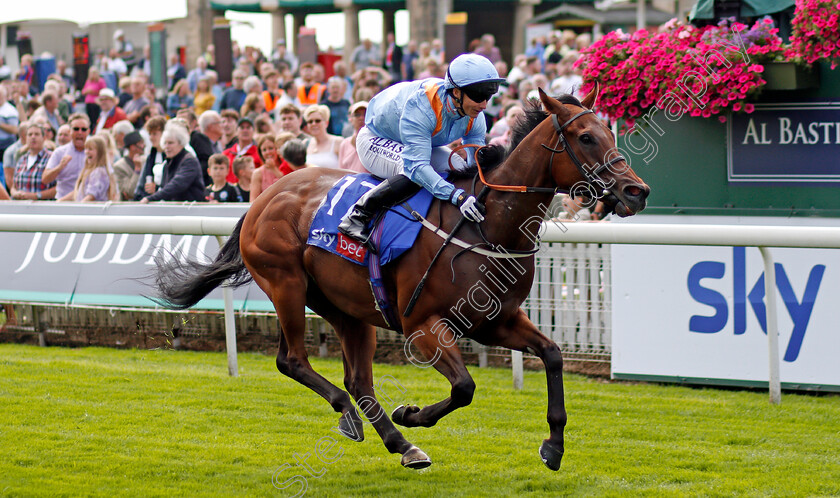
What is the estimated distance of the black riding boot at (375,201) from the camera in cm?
471

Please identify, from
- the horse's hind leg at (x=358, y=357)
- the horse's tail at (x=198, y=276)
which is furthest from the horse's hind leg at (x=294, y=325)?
the horse's tail at (x=198, y=276)

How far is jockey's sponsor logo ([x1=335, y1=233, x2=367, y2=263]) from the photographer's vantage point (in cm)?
483

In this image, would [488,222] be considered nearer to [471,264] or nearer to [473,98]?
[471,264]

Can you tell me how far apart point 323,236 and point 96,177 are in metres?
4.95

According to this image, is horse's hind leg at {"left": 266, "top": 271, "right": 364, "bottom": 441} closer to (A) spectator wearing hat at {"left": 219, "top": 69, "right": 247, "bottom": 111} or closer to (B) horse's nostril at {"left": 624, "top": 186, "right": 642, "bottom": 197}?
(B) horse's nostril at {"left": 624, "top": 186, "right": 642, "bottom": 197}

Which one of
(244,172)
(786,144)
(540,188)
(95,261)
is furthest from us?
(244,172)

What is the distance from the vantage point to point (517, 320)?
4609 mm

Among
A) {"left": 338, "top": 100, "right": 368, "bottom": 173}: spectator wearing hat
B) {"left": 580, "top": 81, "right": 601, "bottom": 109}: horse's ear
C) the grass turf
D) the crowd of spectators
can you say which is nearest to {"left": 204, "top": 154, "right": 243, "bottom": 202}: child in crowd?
the crowd of spectators

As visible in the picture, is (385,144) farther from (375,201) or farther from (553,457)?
(553,457)

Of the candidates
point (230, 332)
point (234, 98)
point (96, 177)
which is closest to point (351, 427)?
point (230, 332)

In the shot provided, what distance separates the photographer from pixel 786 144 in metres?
6.28

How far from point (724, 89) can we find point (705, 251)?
0.96 metres

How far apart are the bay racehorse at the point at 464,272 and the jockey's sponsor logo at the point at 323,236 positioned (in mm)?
65

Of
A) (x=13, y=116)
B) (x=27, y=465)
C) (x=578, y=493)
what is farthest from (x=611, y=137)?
(x=13, y=116)
